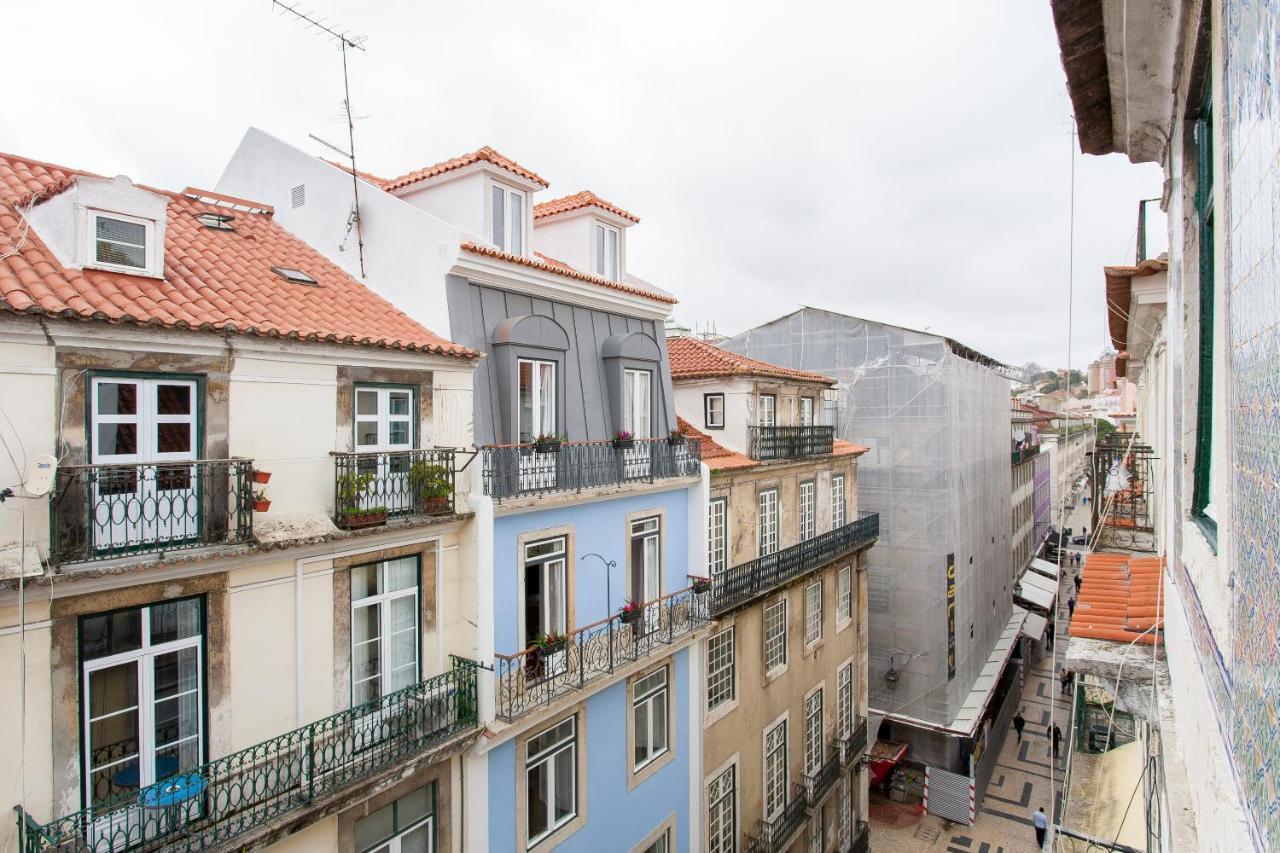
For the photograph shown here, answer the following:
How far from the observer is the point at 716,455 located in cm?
1642

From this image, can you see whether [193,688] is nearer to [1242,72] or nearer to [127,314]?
[127,314]

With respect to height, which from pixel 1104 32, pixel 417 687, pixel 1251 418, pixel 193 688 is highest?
pixel 1104 32

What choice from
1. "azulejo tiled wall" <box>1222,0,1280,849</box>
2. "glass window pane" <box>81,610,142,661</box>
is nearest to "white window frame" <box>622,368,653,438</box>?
"glass window pane" <box>81,610,142,661</box>

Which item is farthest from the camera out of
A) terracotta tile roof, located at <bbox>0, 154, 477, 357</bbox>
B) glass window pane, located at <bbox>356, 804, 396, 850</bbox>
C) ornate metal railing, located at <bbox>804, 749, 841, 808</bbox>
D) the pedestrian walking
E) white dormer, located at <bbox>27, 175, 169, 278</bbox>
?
the pedestrian walking

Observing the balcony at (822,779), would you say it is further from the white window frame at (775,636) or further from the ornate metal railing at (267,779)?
the ornate metal railing at (267,779)

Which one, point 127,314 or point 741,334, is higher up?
point 741,334

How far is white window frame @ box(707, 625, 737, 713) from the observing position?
15.6 m

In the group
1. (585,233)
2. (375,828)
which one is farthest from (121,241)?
(585,233)

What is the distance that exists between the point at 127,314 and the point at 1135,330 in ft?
42.4

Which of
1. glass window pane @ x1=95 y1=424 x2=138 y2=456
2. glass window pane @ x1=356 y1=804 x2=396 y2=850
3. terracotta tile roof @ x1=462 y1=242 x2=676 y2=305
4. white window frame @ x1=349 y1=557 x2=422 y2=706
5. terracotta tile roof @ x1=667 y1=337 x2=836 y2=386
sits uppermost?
terracotta tile roof @ x1=462 y1=242 x2=676 y2=305

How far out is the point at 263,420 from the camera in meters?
8.25

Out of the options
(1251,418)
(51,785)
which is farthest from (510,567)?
(1251,418)

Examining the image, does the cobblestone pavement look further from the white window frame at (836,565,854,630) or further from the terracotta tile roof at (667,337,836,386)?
the terracotta tile roof at (667,337,836,386)

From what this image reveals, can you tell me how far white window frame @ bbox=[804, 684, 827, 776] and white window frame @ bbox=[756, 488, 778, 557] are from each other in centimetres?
461
